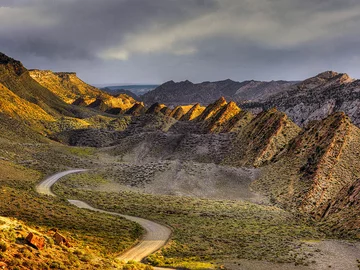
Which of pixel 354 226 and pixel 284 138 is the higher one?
pixel 284 138

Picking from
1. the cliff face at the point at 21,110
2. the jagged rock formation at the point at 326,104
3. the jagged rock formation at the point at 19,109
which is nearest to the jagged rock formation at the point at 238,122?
the jagged rock formation at the point at 326,104

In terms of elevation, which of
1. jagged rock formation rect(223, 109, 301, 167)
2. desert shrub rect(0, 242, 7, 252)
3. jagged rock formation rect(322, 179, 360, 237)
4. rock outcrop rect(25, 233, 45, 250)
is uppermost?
jagged rock formation rect(223, 109, 301, 167)

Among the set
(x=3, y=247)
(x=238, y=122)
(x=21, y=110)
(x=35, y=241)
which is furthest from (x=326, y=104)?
(x=3, y=247)

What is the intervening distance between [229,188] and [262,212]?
841 inches

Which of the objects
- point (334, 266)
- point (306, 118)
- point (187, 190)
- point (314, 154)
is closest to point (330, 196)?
point (314, 154)

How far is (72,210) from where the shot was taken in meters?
47.7

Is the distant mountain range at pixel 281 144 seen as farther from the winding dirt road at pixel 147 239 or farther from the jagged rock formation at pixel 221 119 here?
the winding dirt road at pixel 147 239

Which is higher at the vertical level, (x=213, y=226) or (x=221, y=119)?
(x=221, y=119)

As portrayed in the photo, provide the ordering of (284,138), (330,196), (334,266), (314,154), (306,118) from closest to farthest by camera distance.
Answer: (334,266), (330,196), (314,154), (284,138), (306,118)

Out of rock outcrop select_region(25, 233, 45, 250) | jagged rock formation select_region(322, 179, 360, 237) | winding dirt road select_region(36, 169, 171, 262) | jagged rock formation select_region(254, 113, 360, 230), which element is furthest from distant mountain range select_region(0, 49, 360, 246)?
rock outcrop select_region(25, 233, 45, 250)

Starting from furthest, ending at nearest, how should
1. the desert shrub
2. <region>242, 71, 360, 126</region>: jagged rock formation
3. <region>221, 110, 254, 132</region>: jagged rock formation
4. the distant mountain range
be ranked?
<region>242, 71, 360, 126</region>: jagged rock formation → <region>221, 110, 254, 132</region>: jagged rock formation → the distant mountain range → the desert shrub

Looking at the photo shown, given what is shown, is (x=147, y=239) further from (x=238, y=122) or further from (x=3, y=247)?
(x=238, y=122)

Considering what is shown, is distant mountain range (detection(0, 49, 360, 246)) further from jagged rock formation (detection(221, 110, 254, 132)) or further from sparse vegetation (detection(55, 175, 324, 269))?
sparse vegetation (detection(55, 175, 324, 269))

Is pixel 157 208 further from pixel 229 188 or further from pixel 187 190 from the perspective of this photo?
pixel 229 188
